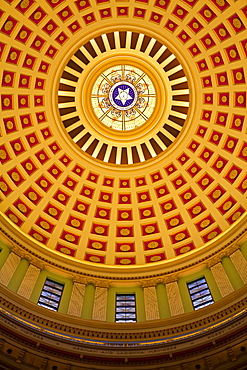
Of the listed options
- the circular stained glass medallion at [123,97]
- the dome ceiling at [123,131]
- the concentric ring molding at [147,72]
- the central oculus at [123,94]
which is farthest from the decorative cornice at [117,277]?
the central oculus at [123,94]

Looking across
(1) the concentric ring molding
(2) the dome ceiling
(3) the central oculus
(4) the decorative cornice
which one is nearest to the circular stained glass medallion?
(3) the central oculus

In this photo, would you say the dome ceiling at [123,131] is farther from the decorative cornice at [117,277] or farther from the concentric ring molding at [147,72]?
the decorative cornice at [117,277]

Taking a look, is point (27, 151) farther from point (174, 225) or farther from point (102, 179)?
point (174, 225)

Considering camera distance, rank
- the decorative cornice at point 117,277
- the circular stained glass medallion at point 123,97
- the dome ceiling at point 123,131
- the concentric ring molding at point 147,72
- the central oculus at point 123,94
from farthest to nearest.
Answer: the central oculus at point 123,94
the circular stained glass medallion at point 123,97
the concentric ring molding at point 147,72
the dome ceiling at point 123,131
the decorative cornice at point 117,277

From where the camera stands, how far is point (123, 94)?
30.0 meters

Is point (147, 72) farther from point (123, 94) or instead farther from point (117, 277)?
point (117, 277)

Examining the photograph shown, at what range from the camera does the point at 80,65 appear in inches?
1081

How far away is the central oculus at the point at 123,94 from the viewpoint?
29.9 m

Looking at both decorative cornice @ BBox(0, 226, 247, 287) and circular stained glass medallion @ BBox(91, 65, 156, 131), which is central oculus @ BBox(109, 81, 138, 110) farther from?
decorative cornice @ BBox(0, 226, 247, 287)

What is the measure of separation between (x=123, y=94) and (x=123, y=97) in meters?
0.24

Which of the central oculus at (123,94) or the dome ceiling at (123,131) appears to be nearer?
the dome ceiling at (123,131)

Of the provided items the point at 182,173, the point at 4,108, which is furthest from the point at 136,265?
the point at 4,108

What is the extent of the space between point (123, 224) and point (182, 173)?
608cm

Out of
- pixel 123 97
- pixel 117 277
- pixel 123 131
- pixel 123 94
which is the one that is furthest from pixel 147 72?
pixel 117 277
